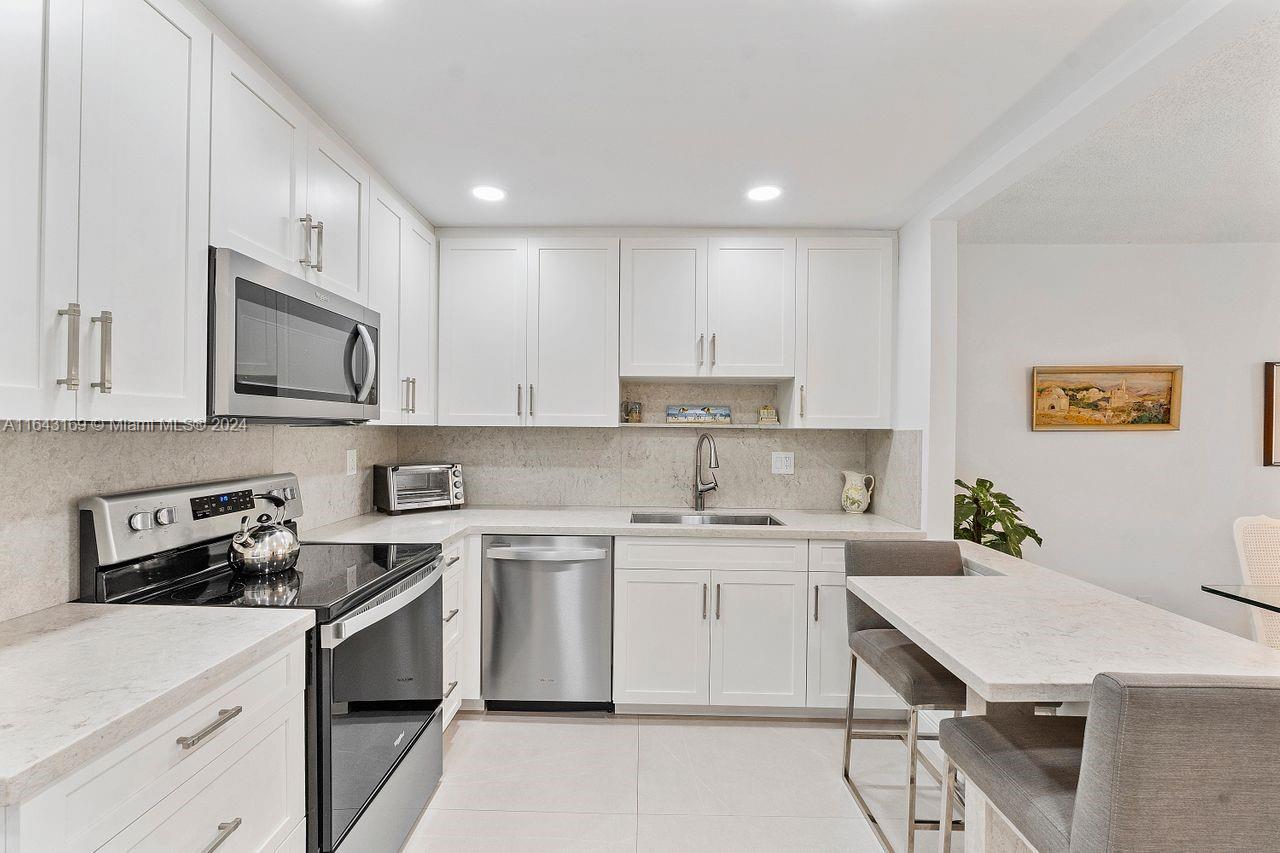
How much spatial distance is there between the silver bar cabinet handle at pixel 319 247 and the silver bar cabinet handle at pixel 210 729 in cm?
136

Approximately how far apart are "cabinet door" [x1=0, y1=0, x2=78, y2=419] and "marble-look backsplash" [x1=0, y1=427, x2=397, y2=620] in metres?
0.46

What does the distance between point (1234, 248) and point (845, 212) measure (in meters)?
2.59

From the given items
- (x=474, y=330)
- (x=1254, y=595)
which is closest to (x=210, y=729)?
(x=474, y=330)

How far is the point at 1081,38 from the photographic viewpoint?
5.50 ft

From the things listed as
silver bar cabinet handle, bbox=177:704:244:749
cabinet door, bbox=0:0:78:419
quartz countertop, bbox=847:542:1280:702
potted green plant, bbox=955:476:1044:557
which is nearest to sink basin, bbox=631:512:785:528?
potted green plant, bbox=955:476:1044:557

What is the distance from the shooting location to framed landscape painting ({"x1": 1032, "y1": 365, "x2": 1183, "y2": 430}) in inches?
149

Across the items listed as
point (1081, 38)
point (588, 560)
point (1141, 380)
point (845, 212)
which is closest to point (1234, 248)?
point (1141, 380)

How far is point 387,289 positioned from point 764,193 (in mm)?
1629

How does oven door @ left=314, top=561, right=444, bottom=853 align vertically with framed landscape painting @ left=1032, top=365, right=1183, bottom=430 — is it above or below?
below

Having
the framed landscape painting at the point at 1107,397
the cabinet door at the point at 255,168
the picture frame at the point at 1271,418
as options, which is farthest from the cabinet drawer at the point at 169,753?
the picture frame at the point at 1271,418

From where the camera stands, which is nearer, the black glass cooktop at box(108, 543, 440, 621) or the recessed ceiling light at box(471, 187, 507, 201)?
the black glass cooktop at box(108, 543, 440, 621)

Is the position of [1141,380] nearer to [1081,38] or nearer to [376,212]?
[1081,38]

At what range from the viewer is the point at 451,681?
273 centimetres

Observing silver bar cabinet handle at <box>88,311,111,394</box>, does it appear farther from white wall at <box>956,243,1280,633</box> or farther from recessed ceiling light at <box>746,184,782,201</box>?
white wall at <box>956,243,1280,633</box>
